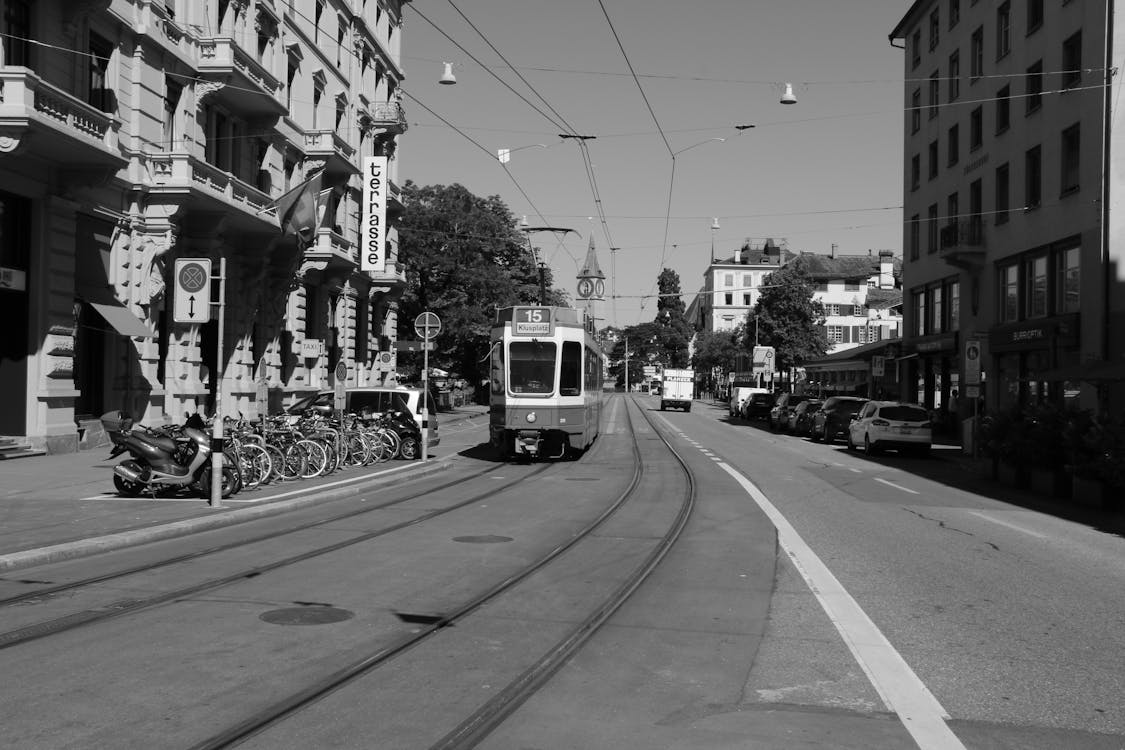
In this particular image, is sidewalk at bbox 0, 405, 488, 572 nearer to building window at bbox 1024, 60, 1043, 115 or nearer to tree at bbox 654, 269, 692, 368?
building window at bbox 1024, 60, 1043, 115

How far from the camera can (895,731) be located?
5.02m

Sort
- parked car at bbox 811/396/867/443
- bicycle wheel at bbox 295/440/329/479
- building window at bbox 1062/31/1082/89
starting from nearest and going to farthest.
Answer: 1. bicycle wheel at bbox 295/440/329/479
2. building window at bbox 1062/31/1082/89
3. parked car at bbox 811/396/867/443

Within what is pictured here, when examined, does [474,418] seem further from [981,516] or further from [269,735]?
[269,735]

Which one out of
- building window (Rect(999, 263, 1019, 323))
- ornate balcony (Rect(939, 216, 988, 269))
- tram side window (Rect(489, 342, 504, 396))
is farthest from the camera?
ornate balcony (Rect(939, 216, 988, 269))

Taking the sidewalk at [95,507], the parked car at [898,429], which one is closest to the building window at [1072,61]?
the parked car at [898,429]

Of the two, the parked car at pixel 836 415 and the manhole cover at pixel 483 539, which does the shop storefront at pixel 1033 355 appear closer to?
the parked car at pixel 836 415

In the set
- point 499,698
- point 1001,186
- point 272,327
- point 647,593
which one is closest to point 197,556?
point 647,593

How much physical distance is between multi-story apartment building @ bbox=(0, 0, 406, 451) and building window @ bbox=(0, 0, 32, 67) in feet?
0.16

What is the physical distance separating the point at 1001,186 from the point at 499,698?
123 ft

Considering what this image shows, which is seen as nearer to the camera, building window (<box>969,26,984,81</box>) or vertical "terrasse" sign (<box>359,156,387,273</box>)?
vertical "terrasse" sign (<box>359,156,387,273</box>)

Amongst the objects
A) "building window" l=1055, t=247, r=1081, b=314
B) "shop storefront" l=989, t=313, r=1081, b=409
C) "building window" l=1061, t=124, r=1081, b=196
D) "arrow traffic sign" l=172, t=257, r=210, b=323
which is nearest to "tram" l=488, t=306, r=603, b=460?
"arrow traffic sign" l=172, t=257, r=210, b=323

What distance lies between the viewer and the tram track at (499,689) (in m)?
4.86

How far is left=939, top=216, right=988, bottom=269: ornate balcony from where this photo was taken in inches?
1549

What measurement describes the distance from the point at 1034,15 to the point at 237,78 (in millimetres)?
26225
